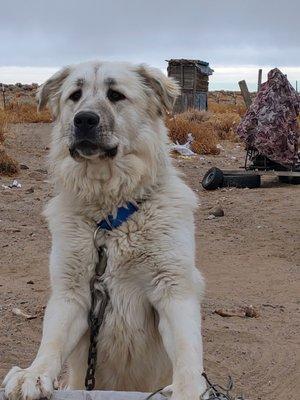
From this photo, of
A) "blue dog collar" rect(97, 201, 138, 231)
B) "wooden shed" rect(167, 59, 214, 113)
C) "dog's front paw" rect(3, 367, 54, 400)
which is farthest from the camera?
"wooden shed" rect(167, 59, 214, 113)

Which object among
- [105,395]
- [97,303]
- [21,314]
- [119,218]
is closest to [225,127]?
[21,314]

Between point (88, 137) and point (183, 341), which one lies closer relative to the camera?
point (183, 341)

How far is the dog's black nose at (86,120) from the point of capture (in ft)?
11.2

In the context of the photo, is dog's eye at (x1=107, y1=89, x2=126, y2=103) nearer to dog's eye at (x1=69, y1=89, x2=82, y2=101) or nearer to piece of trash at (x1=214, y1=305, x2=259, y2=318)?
dog's eye at (x1=69, y1=89, x2=82, y2=101)

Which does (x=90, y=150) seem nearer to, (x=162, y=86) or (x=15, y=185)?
(x=162, y=86)

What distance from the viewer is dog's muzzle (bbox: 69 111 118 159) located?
11.2 ft

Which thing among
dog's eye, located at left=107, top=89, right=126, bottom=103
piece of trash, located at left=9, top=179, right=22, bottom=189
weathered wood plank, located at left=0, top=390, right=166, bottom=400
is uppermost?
dog's eye, located at left=107, top=89, right=126, bottom=103

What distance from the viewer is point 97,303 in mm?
3215

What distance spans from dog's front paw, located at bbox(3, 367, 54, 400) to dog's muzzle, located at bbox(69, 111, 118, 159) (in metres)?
1.17

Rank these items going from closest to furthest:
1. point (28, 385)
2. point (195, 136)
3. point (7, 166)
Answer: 1. point (28, 385)
2. point (7, 166)
3. point (195, 136)

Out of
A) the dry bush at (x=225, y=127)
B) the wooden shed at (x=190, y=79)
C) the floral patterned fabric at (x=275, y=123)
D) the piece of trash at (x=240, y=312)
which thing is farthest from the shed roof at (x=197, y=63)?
the piece of trash at (x=240, y=312)

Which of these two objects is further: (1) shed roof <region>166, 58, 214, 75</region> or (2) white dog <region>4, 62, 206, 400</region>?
(1) shed roof <region>166, 58, 214, 75</region>

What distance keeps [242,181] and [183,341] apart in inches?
334

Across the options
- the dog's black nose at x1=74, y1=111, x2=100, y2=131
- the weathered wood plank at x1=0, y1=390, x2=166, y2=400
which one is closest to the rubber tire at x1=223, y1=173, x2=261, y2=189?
the dog's black nose at x1=74, y1=111, x2=100, y2=131
